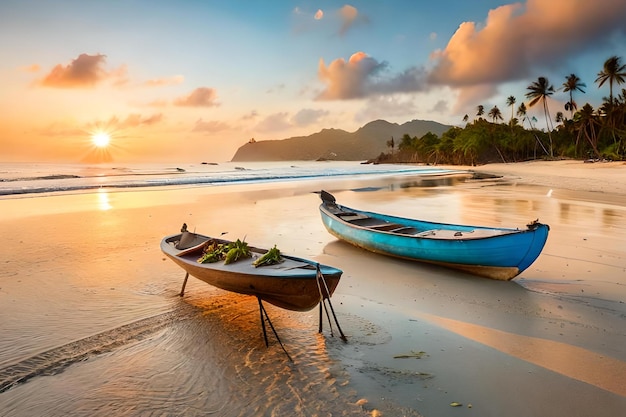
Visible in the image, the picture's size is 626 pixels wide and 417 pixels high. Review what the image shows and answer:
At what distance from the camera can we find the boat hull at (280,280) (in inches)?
169

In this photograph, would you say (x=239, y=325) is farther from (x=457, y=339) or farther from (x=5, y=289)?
(x=5, y=289)

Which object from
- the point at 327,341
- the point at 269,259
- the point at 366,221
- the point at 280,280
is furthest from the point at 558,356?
the point at 366,221

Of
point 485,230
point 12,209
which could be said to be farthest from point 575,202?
point 12,209

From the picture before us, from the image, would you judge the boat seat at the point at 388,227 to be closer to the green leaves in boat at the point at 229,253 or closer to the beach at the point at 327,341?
the beach at the point at 327,341

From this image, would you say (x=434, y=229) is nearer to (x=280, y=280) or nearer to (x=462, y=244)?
(x=462, y=244)

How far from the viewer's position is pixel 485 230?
7309mm

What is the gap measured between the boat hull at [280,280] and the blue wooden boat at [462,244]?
3.30 m

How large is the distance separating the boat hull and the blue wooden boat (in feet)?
10.8

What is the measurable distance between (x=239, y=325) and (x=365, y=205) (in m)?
13.2

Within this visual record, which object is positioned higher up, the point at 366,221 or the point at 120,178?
the point at 120,178

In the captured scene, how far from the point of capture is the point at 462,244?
6.85 meters

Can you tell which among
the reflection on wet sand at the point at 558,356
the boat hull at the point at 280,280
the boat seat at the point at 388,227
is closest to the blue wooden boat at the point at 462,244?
the boat seat at the point at 388,227

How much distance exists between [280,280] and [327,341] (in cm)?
98

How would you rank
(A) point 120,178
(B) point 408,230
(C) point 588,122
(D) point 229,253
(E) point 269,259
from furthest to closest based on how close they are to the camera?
(C) point 588,122
(A) point 120,178
(B) point 408,230
(D) point 229,253
(E) point 269,259
